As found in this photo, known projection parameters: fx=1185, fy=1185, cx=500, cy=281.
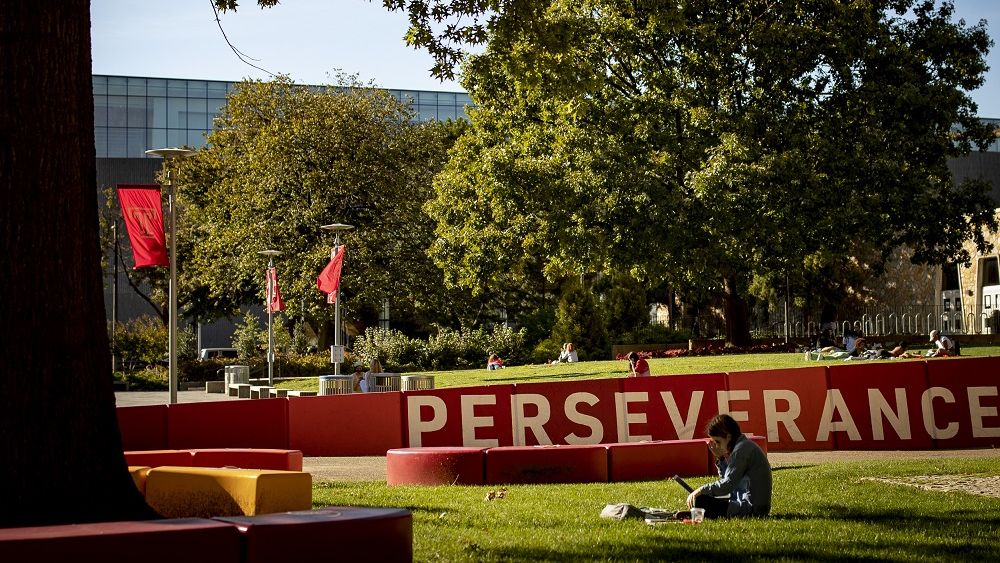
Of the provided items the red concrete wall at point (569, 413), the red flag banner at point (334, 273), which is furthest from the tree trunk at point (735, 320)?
the red concrete wall at point (569, 413)

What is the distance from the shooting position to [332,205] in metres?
49.5

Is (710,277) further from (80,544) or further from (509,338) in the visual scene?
(80,544)

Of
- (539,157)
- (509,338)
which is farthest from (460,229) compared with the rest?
(509,338)

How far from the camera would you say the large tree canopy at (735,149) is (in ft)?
109

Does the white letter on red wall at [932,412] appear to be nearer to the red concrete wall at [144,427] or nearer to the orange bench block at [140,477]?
the red concrete wall at [144,427]

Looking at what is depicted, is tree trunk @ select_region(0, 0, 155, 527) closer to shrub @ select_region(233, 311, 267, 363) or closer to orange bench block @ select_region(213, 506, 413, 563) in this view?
orange bench block @ select_region(213, 506, 413, 563)

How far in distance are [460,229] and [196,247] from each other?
21.2 m

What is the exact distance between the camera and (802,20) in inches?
1393

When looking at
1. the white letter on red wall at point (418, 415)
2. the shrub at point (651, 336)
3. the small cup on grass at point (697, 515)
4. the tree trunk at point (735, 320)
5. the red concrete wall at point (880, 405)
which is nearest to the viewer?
the small cup on grass at point (697, 515)

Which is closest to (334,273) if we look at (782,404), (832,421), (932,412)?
(782,404)

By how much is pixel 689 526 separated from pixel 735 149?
2325 cm

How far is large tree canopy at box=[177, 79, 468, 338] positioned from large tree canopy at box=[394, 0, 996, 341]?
12941mm

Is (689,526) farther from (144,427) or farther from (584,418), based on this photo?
(144,427)

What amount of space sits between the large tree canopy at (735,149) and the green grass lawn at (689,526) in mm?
19208
